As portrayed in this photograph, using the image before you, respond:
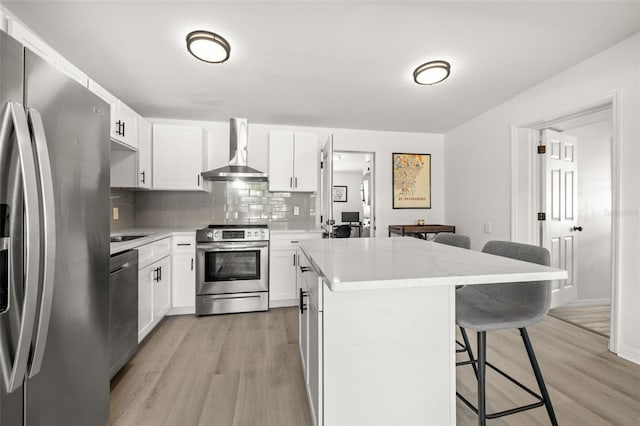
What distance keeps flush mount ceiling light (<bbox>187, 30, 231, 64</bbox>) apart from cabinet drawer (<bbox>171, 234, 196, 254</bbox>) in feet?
5.96

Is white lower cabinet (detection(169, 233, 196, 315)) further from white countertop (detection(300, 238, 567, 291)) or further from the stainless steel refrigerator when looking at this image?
white countertop (detection(300, 238, 567, 291))

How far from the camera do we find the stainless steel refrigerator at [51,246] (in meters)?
0.76

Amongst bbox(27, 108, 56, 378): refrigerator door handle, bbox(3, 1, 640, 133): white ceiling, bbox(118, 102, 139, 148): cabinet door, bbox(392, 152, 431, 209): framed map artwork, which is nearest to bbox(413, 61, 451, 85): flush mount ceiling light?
bbox(3, 1, 640, 133): white ceiling

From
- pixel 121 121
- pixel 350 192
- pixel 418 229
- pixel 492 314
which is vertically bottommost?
pixel 492 314

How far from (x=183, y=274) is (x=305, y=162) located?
1990 millimetres

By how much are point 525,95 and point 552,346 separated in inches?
94.4

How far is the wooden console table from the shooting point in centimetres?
370

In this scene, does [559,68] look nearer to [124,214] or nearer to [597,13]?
[597,13]

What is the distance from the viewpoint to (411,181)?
4.12m

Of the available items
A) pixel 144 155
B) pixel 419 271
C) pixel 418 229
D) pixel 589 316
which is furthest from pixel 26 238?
pixel 589 316

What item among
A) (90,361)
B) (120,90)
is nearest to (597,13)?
(90,361)

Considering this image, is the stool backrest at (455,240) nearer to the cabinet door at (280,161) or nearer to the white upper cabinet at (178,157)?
the cabinet door at (280,161)

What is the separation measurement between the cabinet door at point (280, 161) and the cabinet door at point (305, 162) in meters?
0.07

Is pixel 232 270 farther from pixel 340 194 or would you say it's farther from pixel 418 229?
pixel 340 194
